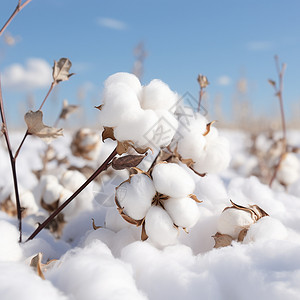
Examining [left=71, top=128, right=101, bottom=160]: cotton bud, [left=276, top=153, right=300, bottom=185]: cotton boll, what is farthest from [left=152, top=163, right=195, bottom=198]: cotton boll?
[left=276, top=153, right=300, bottom=185]: cotton boll

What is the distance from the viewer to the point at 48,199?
713mm

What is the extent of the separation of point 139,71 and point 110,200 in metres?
1.72

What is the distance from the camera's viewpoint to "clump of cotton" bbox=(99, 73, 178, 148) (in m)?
0.39

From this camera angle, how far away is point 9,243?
0.45 meters

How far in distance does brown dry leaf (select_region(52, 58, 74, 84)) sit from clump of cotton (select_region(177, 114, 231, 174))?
0.62ft

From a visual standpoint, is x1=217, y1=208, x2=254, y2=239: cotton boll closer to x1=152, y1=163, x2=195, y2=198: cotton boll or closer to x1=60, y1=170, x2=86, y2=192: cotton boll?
x1=152, y1=163, x2=195, y2=198: cotton boll

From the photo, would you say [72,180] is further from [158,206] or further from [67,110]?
[158,206]

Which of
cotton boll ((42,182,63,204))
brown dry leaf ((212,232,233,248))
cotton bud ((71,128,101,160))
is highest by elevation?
brown dry leaf ((212,232,233,248))

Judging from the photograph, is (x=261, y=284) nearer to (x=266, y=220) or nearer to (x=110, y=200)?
(x=266, y=220)

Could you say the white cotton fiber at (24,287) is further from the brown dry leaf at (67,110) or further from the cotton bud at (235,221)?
the brown dry leaf at (67,110)

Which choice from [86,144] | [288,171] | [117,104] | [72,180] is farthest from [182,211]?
[288,171]

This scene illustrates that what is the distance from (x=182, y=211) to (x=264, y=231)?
3.6 inches

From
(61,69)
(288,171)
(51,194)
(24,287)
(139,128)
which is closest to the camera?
(24,287)

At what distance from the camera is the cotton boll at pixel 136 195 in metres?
0.41
